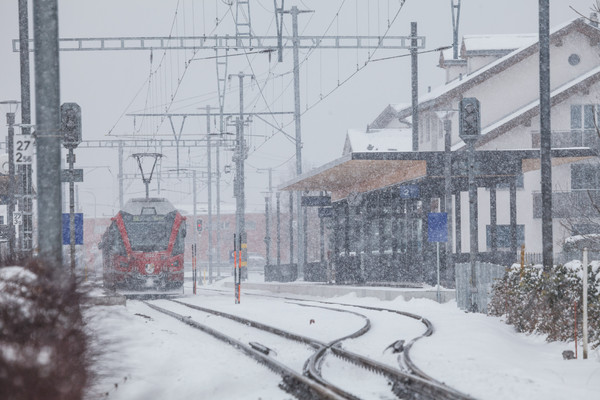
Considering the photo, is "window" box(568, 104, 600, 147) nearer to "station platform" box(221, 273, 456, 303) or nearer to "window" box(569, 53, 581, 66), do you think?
"window" box(569, 53, 581, 66)

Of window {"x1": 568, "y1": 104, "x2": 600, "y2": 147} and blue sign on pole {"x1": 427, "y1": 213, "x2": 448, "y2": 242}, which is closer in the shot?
blue sign on pole {"x1": 427, "y1": 213, "x2": 448, "y2": 242}

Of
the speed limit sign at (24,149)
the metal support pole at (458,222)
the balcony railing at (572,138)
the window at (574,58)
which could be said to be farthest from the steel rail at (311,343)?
the window at (574,58)

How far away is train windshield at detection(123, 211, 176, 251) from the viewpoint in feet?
102

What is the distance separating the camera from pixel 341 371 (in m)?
10.9

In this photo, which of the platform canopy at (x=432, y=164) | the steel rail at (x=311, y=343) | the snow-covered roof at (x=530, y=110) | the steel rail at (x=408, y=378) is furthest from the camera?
the snow-covered roof at (x=530, y=110)

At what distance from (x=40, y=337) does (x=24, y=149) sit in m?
11.1

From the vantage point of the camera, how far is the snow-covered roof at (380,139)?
5716 cm

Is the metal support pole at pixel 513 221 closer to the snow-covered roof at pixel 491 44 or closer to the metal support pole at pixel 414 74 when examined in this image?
the metal support pole at pixel 414 74

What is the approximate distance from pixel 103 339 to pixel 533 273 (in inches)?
378

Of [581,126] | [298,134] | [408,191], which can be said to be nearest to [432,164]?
[408,191]

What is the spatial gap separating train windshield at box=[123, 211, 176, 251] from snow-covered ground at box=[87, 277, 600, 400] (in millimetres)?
13787

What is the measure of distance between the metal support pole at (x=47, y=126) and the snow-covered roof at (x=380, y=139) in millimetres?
46075

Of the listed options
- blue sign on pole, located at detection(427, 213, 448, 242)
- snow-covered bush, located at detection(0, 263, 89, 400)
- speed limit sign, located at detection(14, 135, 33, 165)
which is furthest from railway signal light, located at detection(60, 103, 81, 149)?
snow-covered bush, located at detection(0, 263, 89, 400)

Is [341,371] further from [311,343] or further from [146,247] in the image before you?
[146,247]
